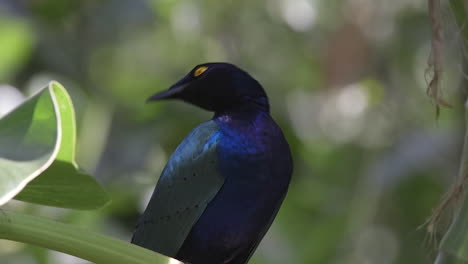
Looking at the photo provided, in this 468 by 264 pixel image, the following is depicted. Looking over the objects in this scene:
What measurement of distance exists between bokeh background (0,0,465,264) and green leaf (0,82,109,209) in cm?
199

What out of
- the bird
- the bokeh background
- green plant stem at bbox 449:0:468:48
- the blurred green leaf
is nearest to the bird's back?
the bird

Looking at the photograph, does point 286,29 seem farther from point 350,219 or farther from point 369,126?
point 350,219

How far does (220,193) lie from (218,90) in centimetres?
43

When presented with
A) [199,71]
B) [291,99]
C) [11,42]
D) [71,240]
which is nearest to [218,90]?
[199,71]

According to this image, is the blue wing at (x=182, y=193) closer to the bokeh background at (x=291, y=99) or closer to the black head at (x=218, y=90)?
the black head at (x=218, y=90)

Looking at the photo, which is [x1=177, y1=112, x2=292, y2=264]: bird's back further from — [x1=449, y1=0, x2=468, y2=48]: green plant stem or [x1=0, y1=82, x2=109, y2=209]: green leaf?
[x1=449, y1=0, x2=468, y2=48]: green plant stem

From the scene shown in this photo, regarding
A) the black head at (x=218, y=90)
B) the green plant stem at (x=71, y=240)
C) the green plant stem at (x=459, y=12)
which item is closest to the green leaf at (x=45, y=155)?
the green plant stem at (x=71, y=240)

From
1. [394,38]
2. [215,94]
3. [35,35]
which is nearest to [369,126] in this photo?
[394,38]

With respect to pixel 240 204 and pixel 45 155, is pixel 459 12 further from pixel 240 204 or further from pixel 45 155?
pixel 240 204

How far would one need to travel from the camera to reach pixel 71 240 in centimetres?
174

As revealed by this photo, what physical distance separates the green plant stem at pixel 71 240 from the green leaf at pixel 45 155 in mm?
70

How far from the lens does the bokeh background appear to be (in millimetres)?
4371

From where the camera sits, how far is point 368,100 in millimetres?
5230

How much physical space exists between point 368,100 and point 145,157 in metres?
1.37
